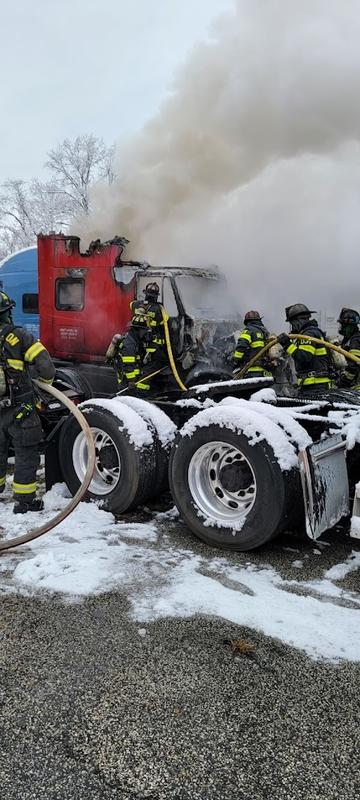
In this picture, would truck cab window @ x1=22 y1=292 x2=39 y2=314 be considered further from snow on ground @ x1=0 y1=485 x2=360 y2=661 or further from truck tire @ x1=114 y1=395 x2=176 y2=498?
snow on ground @ x1=0 y1=485 x2=360 y2=661

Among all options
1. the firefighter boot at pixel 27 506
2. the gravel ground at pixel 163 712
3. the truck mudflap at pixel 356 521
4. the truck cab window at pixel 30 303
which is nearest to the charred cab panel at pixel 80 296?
the truck cab window at pixel 30 303

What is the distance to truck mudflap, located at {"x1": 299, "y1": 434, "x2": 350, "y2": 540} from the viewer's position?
3336 millimetres

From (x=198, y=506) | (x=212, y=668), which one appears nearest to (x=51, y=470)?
(x=198, y=506)

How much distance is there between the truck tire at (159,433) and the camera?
4453 millimetres

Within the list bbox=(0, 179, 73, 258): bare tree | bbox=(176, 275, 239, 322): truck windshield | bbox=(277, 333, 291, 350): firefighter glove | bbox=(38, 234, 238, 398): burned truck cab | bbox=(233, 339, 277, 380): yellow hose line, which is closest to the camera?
bbox=(277, 333, 291, 350): firefighter glove

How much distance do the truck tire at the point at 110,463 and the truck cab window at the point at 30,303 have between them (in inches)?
243

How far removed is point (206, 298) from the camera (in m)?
7.73

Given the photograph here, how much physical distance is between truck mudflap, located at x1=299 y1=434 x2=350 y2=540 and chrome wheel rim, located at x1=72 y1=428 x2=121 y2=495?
1613 mm

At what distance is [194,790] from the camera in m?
1.84

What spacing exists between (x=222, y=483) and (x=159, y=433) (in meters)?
0.77

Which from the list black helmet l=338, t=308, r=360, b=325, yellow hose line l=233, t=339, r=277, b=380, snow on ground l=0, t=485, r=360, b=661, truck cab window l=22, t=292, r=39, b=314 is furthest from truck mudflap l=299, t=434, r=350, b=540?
truck cab window l=22, t=292, r=39, b=314

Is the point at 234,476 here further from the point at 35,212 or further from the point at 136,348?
the point at 35,212

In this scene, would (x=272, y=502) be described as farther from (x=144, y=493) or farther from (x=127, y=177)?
(x=127, y=177)

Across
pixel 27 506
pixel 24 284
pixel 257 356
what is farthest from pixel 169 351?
pixel 24 284
